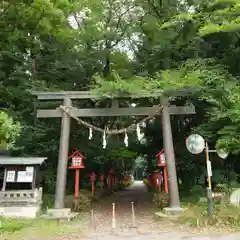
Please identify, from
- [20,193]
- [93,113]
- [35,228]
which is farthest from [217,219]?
[20,193]

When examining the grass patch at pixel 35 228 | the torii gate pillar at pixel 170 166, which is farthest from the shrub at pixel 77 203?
the torii gate pillar at pixel 170 166

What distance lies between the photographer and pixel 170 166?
1305 centimetres

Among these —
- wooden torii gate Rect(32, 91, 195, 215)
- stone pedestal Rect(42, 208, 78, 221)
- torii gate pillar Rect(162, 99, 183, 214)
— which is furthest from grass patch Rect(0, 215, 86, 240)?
torii gate pillar Rect(162, 99, 183, 214)

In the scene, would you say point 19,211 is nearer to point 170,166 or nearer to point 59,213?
point 59,213

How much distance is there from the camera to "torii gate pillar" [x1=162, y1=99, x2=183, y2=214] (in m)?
12.3

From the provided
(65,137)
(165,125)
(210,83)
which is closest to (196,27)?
(210,83)

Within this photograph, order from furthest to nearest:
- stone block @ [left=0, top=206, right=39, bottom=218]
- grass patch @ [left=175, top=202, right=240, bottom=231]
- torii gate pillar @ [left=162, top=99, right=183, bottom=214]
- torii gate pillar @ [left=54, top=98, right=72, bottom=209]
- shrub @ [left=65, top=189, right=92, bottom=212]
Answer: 1. shrub @ [left=65, top=189, right=92, bottom=212]
2. stone block @ [left=0, top=206, right=39, bottom=218]
3. torii gate pillar @ [left=54, top=98, right=72, bottom=209]
4. torii gate pillar @ [left=162, top=99, right=183, bottom=214]
5. grass patch @ [left=175, top=202, right=240, bottom=231]

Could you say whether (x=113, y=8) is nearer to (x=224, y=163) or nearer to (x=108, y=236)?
(x=224, y=163)

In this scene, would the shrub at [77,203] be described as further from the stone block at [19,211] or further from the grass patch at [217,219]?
the grass patch at [217,219]

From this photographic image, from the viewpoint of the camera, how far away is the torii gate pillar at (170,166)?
40.4ft

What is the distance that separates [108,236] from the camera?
9586 mm

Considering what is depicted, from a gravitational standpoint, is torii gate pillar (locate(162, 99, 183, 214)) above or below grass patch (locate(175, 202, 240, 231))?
above

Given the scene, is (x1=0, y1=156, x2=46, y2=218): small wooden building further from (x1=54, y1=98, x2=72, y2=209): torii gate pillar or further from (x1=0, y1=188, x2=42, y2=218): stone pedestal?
(x1=54, y1=98, x2=72, y2=209): torii gate pillar

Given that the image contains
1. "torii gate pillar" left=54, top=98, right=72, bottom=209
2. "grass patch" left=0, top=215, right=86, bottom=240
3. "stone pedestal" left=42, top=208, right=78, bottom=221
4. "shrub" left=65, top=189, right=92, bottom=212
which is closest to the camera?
"grass patch" left=0, top=215, right=86, bottom=240
